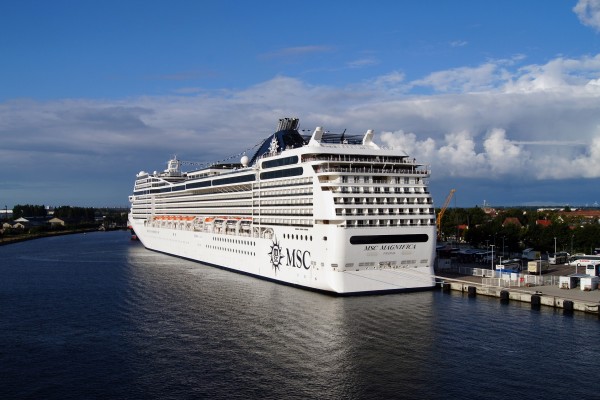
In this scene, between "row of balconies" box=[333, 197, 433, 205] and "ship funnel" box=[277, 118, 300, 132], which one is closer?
"row of balconies" box=[333, 197, 433, 205]

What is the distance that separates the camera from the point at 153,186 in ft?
321

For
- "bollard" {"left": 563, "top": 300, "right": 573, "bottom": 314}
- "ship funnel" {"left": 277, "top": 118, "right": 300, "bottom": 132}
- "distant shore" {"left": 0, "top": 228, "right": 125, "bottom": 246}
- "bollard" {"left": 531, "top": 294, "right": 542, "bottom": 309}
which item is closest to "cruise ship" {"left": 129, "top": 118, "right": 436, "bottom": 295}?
"ship funnel" {"left": 277, "top": 118, "right": 300, "bottom": 132}

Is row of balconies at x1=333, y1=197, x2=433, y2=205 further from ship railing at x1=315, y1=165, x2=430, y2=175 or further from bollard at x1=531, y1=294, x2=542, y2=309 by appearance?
bollard at x1=531, y1=294, x2=542, y2=309

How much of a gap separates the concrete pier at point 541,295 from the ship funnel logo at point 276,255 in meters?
15.3

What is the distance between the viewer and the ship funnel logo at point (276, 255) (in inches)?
2025

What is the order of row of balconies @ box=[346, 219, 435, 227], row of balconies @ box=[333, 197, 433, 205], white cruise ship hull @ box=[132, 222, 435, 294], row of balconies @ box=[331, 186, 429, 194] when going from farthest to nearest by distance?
row of balconies @ box=[331, 186, 429, 194], row of balconies @ box=[333, 197, 433, 205], row of balconies @ box=[346, 219, 435, 227], white cruise ship hull @ box=[132, 222, 435, 294]

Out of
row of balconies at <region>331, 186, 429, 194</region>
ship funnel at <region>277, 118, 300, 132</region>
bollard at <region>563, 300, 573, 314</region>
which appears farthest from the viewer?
ship funnel at <region>277, 118, 300, 132</region>

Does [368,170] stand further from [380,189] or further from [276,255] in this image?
[276,255]

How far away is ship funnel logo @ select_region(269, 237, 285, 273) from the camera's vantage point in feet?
169

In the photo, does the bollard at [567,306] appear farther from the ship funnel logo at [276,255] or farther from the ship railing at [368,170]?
the ship funnel logo at [276,255]

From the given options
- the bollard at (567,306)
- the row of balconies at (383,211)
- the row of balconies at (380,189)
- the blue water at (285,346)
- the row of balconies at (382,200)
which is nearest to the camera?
the blue water at (285,346)

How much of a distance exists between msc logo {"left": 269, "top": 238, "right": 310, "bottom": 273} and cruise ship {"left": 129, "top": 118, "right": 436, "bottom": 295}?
0.29 ft

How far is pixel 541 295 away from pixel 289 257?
70.9 feet

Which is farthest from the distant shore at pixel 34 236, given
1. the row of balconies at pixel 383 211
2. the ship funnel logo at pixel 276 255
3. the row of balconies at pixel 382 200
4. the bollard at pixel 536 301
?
the bollard at pixel 536 301
